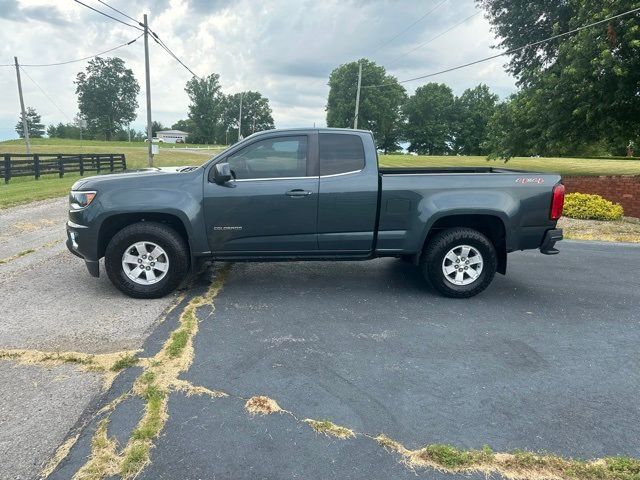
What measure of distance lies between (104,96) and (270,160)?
101m

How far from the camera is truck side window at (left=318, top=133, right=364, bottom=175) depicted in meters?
4.67

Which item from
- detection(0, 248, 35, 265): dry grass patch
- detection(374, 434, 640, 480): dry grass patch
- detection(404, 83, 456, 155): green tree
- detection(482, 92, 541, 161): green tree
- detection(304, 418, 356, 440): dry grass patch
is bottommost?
detection(0, 248, 35, 265): dry grass patch

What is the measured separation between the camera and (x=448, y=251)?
15.7 feet

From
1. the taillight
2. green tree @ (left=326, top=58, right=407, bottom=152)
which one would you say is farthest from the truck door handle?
green tree @ (left=326, top=58, right=407, bottom=152)

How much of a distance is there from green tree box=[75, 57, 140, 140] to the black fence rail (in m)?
76.0

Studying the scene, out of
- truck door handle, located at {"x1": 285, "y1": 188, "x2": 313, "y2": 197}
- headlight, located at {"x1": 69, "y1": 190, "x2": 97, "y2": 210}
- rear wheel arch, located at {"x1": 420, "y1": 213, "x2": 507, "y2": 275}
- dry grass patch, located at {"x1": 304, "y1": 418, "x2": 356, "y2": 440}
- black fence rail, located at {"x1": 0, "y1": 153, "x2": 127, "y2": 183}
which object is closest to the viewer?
dry grass patch, located at {"x1": 304, "y1": 418, "x2": 356, "y2": 440}

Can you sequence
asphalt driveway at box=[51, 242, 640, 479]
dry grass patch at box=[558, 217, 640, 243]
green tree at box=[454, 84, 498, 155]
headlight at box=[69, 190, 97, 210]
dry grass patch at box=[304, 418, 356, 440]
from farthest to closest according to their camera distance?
green tree at box=[454, 84, 498, 155]
dry grass patch at box=[558, 217, 640, 243]
headlight at box=[69, 190, 97, 210]
dry grass patch at box=[304, 418, 356, 440]
asphalt driveway at box=[51, 242, 640, 479]

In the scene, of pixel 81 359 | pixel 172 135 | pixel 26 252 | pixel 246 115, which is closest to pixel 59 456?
pixel 81 359

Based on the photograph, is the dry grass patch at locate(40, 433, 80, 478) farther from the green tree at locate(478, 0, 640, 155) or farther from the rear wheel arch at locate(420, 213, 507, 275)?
the green tree at locate(478, 0, 640, 155)

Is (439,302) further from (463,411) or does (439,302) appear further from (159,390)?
(159,390)

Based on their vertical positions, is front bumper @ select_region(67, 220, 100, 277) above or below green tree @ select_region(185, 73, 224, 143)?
below

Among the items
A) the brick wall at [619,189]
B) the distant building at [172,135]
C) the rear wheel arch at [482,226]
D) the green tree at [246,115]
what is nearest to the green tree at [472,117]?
the green tree at [246,115]

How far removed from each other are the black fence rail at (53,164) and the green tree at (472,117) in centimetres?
6678

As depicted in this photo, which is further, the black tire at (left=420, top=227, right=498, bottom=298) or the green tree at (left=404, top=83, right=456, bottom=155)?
the green tree at (left=404, top=83, right=456, bottom=155)
